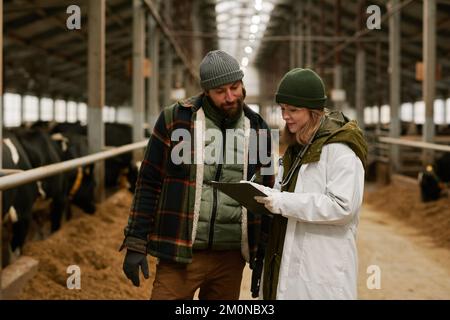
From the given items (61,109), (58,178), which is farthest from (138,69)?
(61,109)

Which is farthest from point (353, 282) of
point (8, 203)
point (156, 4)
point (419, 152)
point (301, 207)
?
point (419, 152)

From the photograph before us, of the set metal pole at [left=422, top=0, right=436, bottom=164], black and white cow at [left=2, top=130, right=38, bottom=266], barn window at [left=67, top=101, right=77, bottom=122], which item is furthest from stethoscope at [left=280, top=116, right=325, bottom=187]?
barn window at [left=67, top=101, right=77, bottom=122]

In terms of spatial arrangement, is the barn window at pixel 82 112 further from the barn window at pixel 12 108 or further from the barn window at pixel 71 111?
the barn window at pixel 12 108

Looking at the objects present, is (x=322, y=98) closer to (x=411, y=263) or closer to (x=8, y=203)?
(x=8, y=203)

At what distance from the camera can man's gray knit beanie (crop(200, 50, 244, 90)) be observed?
8.13 feet

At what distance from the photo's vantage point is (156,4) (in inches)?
467

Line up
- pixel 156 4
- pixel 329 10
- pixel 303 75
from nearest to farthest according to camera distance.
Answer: pixel 303 75
pixel 156 4
pixel 329 10

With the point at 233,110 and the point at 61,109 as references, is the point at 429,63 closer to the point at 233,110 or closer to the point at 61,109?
the point at 233,110

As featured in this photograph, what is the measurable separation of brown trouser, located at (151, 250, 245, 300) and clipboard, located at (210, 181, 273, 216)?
0.34 metres

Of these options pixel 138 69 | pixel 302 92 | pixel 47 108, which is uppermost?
pixel 47 108

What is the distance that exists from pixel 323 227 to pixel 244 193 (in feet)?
1.00

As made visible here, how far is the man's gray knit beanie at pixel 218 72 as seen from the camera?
2479 mm

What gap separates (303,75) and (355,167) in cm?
38

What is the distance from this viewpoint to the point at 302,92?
2.20 m
